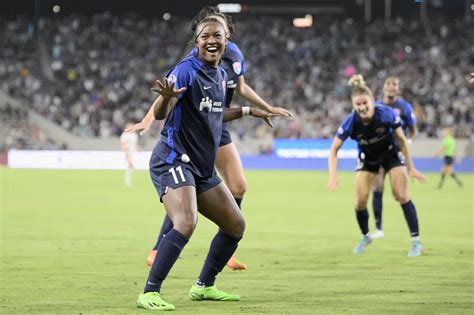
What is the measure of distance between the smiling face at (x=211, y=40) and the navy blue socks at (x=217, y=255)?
1512mm

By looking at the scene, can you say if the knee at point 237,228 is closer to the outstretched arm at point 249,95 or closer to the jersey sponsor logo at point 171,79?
the jersey sponsor logo at point 171,79

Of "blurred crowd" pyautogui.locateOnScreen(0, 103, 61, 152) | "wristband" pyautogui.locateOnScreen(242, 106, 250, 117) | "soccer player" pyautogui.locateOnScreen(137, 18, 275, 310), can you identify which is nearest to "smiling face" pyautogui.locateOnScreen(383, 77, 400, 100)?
"wristband" pyautogui.locateOnScreen(242, 106, 250, 117)

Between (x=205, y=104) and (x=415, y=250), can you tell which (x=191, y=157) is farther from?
(x=415, y=250)

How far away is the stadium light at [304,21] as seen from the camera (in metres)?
56.7

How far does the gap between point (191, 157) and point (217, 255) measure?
0.93 meters

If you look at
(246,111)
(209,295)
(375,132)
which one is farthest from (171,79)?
(375,132)

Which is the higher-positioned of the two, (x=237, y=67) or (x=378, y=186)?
(x=237, y=67)

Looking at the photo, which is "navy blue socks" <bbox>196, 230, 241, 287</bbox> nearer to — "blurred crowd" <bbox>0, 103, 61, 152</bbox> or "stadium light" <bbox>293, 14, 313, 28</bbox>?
"blurred crowd" <bbox>0, 103, 61, 152</bbox>

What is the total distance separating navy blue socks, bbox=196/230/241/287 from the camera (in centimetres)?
851

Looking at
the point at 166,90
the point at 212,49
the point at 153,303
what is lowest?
the point at 153,303

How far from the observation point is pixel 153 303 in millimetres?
7715

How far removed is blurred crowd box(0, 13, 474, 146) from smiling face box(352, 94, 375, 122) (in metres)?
31.6

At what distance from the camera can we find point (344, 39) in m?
53.0

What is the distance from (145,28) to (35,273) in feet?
155
